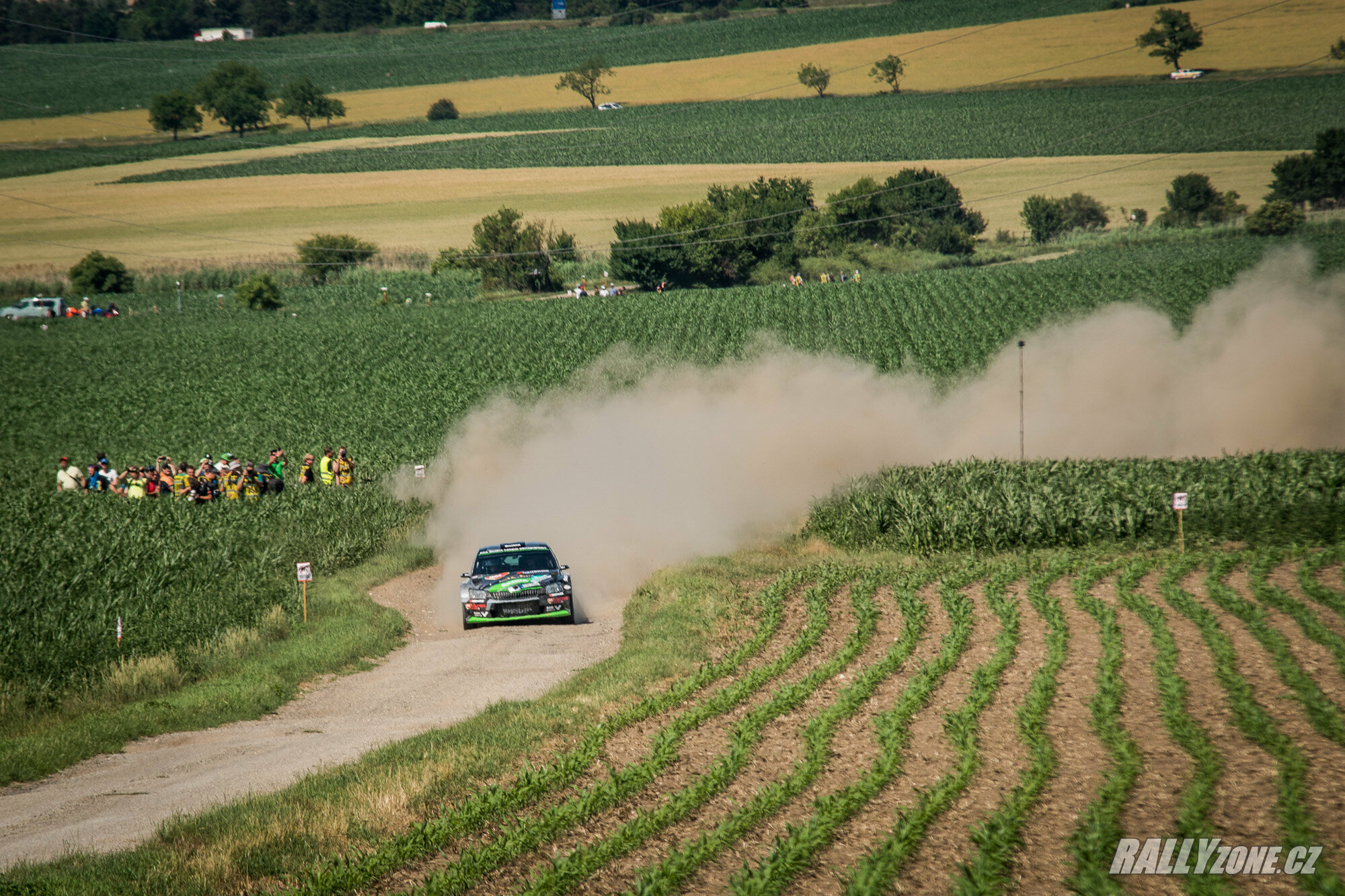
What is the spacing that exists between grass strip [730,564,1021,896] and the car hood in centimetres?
808

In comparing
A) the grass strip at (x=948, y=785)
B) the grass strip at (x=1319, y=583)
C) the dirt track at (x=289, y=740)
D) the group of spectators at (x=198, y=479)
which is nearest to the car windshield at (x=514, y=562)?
the dirt track at (x=289, y=740)

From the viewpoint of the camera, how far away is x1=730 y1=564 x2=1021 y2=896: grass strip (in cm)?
866

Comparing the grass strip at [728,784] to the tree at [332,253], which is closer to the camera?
the grass strip at [728,784]

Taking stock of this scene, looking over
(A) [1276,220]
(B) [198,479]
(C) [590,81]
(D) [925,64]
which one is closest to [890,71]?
(D) [925,64]

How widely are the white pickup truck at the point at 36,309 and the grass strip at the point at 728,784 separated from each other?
74060 millimetres

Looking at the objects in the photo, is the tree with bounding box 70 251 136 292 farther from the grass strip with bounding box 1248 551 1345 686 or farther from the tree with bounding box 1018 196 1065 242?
the grass strip with bounding box 1248 551 1345 686

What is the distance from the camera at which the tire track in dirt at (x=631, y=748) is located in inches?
357

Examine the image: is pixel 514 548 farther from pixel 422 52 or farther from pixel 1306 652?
pixel 422 52

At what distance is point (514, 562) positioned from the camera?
2197cm

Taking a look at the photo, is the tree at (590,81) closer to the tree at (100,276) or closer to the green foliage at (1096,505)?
the tree at (100,276)

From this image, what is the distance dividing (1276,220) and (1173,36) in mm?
48501

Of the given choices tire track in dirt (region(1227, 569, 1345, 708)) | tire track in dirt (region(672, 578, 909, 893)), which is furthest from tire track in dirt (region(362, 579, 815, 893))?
tire track in dirt (region(1227, 569, 1345, 708))

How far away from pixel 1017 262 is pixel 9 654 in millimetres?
75544

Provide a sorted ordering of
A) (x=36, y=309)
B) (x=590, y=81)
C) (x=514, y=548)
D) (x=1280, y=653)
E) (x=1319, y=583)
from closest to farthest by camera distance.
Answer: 1. (x=1280, y=653)
2. (x=1319, y=583)
3. (x=514, y=548)
4. (x=36, y=309)
5. (x=590, y=81)
